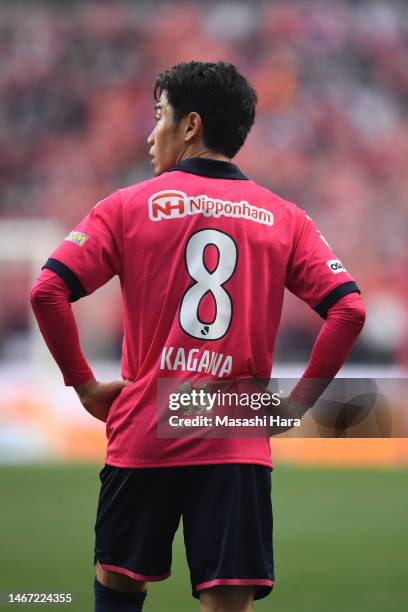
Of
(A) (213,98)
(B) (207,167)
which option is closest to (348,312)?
(B) (207,167)

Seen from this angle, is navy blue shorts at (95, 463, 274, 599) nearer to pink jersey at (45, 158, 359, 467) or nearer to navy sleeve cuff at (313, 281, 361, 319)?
pink jersey at (45, 158, 359, 467)

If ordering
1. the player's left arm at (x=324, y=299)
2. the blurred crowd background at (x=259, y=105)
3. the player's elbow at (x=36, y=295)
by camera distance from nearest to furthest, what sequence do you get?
the player's elbow at (x=36, y=295)
the player's left arm at (x=324, y=299)
the blurred crowd background at (x=259, y=105)

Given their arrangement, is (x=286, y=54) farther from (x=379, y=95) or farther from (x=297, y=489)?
(x=297, y=489)

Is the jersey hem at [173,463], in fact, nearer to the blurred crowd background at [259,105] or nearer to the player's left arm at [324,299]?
the player's left arm at [324,299]

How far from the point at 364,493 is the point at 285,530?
1569 mm

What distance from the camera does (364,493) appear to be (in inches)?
310

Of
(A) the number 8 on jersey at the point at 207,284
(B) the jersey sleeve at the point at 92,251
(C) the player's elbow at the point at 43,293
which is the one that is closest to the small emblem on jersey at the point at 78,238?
(B) the jersey sleeve at the point at 92,251

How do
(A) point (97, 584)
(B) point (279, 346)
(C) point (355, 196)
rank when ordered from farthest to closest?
(C) point (355, 196), (B) point (279, 346), (A) point (97, 584)

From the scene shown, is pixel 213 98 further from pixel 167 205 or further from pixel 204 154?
pixel 167 205

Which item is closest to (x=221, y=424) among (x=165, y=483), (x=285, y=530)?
(x=165, y=483)

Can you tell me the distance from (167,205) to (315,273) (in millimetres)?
358

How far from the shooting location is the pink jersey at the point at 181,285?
228cm

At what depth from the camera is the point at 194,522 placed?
90.7 inches

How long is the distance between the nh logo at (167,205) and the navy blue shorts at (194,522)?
0.54m
